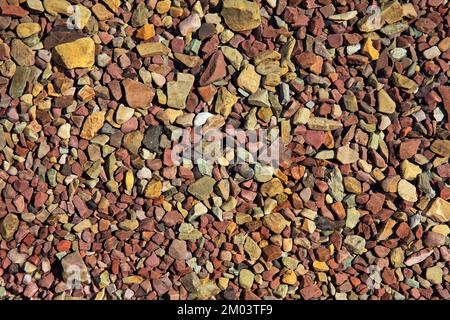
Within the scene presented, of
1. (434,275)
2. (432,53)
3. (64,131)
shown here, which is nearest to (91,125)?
(64,131)

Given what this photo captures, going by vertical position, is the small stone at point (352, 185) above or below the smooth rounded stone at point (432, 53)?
below

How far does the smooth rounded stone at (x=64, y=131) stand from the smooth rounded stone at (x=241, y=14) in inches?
31.8

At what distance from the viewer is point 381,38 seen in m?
2.34

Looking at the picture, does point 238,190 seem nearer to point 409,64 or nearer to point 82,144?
point 82,144

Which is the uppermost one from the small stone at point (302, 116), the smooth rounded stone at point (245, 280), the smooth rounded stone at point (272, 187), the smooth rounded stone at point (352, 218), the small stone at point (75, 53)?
the small stone at point (75, 53)

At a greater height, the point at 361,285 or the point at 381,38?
the point at 381,38

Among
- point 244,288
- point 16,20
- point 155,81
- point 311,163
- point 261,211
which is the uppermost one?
point 16,20

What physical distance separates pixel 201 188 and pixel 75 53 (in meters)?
0.77

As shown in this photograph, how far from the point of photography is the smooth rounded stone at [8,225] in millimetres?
2258

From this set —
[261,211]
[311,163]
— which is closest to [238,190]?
[261,211]

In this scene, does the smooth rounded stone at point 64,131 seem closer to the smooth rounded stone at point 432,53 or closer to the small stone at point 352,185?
the small stone at point 352,185

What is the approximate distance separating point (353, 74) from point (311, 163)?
1.40ft

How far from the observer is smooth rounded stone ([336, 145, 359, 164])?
2289mm

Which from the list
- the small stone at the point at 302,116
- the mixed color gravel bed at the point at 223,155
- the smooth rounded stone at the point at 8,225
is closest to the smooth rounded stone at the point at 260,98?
the mixed color gravel bed at the point at 223,155
